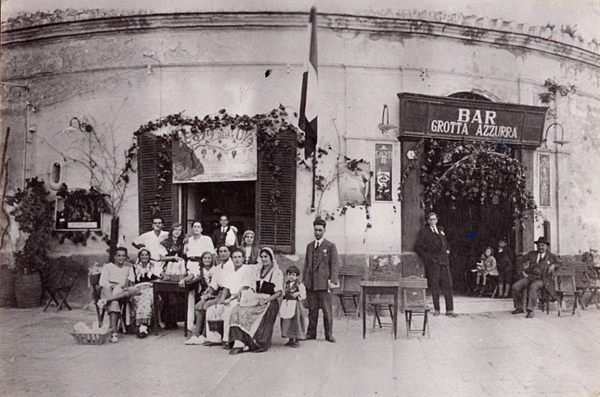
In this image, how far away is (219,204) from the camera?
892cm

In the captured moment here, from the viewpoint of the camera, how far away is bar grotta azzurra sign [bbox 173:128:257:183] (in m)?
8.13

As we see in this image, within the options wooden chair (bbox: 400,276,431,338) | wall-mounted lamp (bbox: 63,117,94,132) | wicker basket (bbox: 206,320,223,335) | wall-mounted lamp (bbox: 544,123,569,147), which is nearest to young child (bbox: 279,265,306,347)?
wicker basket (bbox: 206,320,223,335)

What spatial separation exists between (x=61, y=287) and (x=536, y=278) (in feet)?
23.9

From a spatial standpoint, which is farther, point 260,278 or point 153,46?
point 153,46

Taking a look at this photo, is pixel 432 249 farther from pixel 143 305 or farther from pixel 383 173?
pixel 143 305

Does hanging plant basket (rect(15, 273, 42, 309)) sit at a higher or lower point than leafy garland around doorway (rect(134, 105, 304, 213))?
lower

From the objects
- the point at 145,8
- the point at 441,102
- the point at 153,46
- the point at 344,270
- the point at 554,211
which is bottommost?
the point at 344,270

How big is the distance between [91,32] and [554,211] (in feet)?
26.7

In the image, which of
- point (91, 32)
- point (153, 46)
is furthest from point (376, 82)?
point (91, 32)

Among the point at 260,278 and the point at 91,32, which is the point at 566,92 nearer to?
the point at 260,278

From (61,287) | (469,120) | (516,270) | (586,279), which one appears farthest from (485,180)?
(61,287)

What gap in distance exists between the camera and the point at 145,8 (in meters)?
7.89

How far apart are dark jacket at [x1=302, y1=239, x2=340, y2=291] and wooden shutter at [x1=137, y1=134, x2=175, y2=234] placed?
2783 millimetres

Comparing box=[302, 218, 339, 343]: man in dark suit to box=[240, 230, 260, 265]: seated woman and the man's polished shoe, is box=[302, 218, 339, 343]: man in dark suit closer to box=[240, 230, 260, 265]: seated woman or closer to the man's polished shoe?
box=[240, 230, 260, 265]: seated woman
